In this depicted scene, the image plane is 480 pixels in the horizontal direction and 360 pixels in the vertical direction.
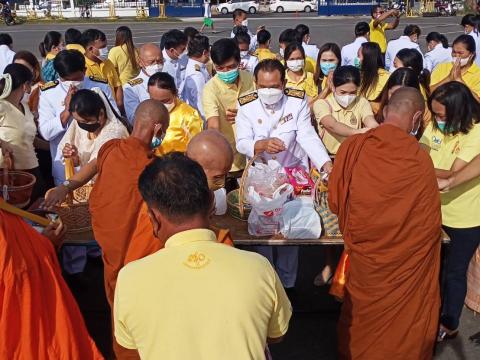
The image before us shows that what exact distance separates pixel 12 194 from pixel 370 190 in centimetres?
221

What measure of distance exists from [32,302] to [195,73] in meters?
4.19

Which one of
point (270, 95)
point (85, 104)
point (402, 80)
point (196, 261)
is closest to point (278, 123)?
point (270, 95)

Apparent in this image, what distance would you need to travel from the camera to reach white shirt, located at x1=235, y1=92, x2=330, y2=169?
4.38 meters

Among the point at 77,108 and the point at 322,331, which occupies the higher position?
the point at 77,108

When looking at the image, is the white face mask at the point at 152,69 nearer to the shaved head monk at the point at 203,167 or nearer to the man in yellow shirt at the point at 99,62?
the man in yellow shirt at the point at 99,62

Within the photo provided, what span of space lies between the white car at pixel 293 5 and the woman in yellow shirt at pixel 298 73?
35.2 metres

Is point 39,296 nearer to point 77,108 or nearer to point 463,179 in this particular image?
point 77,108

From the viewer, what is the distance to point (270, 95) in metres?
4.29

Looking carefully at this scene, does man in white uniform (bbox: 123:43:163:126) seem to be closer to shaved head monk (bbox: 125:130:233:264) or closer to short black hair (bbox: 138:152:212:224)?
shaved head monk (bbox: 125:130:233:264)

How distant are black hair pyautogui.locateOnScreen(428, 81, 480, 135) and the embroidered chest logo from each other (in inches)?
95.2

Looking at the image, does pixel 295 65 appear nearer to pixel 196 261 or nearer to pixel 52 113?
pixel 52 113

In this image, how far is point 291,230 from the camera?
142 inches

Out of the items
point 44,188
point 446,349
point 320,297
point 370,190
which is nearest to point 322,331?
point 320,297

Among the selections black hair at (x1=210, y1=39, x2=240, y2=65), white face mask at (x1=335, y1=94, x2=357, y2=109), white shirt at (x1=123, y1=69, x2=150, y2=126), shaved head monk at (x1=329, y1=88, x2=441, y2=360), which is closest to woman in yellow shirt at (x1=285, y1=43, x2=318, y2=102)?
black hair at (x1=210, y1=39, x2=240, y2=65)
